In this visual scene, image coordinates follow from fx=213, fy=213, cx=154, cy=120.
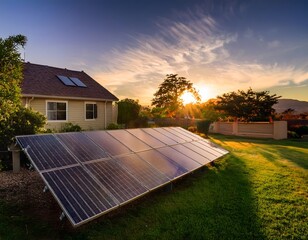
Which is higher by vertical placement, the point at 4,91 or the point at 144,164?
the point at 4,91

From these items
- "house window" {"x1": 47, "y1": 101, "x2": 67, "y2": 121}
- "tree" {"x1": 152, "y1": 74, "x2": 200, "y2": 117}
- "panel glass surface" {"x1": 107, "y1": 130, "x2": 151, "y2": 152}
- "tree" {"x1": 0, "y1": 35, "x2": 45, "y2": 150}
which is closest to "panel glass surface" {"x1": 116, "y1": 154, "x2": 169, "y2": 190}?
"panel glass surface" {"x1": 107, "y1": 130, "x2": 151, "y2": 152}

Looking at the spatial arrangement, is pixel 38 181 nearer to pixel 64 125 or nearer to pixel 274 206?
pixel 274 206

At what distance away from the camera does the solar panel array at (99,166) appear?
152 inches

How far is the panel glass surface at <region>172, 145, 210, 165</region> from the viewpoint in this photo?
7810 millimetres

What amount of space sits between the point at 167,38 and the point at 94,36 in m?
5.50

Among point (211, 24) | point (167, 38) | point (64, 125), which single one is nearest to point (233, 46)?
point (211, 24)

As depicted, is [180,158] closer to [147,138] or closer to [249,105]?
[147,138]

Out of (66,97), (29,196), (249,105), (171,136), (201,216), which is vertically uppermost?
(249,105)

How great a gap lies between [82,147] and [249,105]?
3137 centimetres

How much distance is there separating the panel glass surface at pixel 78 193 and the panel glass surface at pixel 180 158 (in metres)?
3.19

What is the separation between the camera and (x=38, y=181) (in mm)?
6512

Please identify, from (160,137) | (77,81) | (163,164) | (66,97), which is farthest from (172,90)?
(163,164)

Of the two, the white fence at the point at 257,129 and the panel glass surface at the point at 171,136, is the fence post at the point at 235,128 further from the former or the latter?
the panel glass surface at the point at 171,136

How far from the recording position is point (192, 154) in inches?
321
